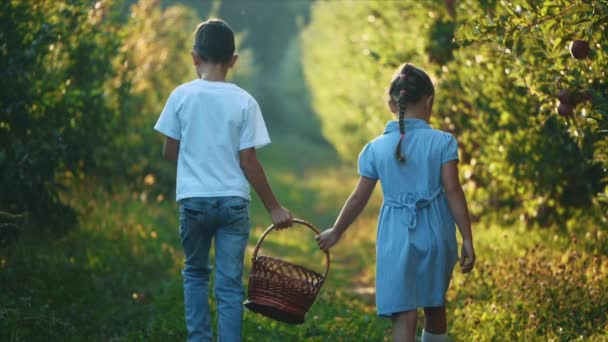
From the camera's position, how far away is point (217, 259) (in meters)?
4.57

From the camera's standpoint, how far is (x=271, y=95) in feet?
146

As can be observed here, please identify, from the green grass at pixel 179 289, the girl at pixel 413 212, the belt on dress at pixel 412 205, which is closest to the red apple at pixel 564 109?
the girl at pixel 413 212

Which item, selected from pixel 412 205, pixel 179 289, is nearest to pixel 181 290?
pixel 179 289

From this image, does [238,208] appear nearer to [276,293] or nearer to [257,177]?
[257,177]

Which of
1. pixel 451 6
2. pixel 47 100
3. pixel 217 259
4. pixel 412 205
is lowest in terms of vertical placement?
pixel 217 259

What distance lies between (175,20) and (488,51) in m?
8.99

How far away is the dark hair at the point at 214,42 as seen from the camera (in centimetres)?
457

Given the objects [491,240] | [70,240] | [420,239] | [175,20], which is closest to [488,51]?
[491,240]

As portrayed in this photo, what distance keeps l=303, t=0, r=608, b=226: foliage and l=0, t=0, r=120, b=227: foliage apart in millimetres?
3049

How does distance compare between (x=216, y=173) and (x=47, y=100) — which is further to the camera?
(x=47, y=100)

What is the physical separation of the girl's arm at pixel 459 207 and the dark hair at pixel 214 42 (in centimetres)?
137

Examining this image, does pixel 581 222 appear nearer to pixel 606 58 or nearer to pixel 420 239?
pixel 606 58

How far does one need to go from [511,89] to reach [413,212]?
3.05 metres

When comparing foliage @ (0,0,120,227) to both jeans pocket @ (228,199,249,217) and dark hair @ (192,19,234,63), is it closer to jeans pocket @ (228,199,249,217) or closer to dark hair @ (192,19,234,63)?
dark hair @ (192,19,234,63)
